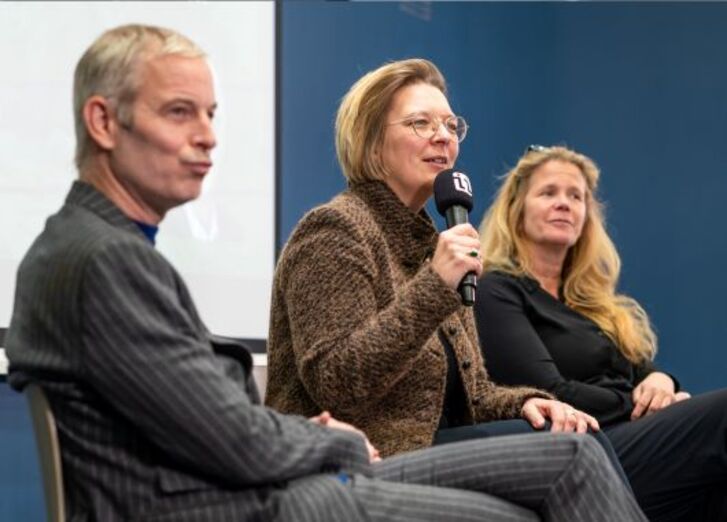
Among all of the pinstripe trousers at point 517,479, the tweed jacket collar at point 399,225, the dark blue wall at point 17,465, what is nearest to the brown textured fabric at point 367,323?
the tweed jacket collar at point 399,225

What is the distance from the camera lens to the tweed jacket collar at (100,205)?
1.61 metres

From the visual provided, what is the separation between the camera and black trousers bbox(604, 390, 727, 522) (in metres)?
2.84

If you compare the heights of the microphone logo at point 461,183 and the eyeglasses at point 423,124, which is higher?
the eyeglasses at point 423,124

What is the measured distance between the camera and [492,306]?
3.04 meters

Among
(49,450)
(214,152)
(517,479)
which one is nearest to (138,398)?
(49,450)

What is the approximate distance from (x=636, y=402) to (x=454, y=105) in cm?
169

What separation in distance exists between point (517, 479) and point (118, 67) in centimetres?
77

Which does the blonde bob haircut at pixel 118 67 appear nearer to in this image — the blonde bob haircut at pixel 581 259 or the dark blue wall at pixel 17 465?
the blonde bob haircut at pixel 581 259

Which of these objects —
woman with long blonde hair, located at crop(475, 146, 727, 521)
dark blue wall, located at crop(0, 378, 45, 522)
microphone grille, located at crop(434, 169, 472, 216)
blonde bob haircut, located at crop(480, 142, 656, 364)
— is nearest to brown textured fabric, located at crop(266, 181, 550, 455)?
microphone grille, located at crop(434, 169, 472, 216)

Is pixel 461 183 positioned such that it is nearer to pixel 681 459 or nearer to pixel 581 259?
pixel 681 459

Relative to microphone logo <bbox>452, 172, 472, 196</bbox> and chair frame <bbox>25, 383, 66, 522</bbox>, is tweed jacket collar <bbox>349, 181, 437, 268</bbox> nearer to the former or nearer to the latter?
microphone logo <bbox>452, 172, 472, 196</bbox>

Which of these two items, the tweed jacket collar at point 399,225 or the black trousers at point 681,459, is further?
the black trousers at point 681,459

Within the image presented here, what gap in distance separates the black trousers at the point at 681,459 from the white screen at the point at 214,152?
1.42 metres

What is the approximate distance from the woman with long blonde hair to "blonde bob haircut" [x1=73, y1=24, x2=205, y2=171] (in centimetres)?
152
